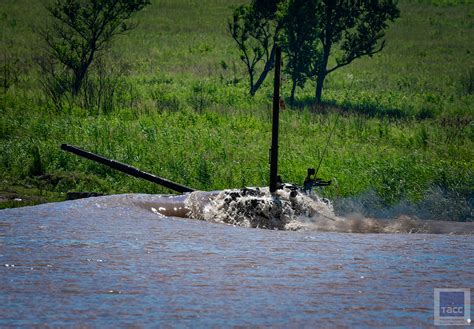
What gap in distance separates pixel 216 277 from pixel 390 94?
35891mm

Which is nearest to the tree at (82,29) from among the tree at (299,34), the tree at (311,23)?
the tree at (311,23)

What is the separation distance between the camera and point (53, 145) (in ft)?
84.3

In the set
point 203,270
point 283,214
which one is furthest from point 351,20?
point 203,270

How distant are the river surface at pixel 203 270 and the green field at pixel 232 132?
3469mm

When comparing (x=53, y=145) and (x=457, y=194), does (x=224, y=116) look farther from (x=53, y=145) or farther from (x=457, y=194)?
(x=457, y=194)

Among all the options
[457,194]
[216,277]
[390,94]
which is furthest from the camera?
[390,94]

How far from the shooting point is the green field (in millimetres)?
23922

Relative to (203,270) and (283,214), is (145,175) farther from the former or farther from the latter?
(203,270)

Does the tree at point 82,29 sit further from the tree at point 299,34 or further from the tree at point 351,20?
the tree at point 351,20

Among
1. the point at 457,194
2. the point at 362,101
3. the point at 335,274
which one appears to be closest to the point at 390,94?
the point at 362,101

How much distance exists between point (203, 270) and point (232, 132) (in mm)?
14837

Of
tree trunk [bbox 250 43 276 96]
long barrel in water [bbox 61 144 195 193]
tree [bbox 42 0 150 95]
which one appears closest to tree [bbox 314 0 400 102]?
tree trunk [bbox 250 43 276 96]

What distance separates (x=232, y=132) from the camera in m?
30.0

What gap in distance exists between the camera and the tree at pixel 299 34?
43.8 metres
